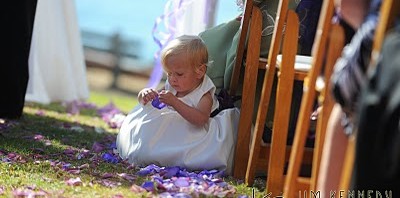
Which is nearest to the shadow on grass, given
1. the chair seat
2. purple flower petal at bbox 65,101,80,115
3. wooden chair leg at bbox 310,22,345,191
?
purple flower petal at bbox 65,101,80,115

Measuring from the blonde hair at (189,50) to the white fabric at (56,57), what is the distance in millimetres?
2721

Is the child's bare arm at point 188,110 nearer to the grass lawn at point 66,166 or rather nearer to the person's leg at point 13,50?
the grass lawn at point 66,166

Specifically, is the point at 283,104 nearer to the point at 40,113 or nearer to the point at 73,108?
the point at 40,113

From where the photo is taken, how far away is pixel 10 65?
525 centimetres

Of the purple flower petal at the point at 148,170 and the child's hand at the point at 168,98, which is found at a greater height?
the child's hand at the point at 168,98

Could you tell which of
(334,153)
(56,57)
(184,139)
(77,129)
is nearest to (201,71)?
(184,139)

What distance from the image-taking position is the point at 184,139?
393 centimetres

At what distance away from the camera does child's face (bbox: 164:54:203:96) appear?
3.94m

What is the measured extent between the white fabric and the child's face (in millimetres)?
2704

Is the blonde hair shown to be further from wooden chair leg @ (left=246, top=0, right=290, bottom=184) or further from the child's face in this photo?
wooden chair leg @ (left=246, top=0, right=290, bottom=184)

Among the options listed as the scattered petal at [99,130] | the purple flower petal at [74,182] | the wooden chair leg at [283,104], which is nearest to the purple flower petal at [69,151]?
the purple flower petal at [74,182]

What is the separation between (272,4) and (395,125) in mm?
2166

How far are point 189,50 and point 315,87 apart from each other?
1.41 m

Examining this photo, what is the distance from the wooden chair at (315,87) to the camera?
2.60 metres
